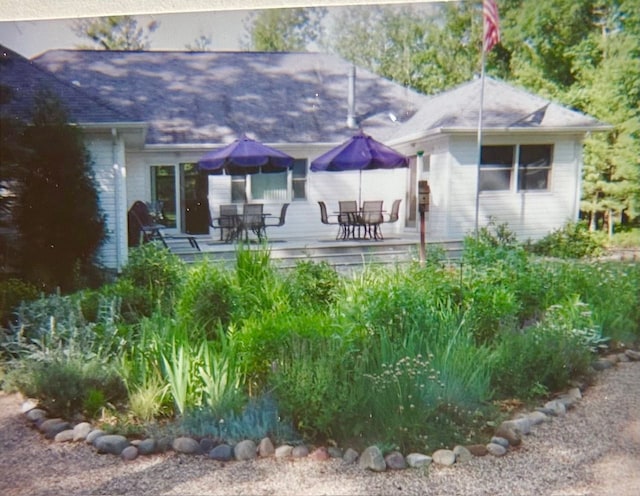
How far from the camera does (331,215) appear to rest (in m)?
2.84

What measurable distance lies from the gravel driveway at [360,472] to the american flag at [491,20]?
Result: 1.68 m

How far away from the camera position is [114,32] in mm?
2521

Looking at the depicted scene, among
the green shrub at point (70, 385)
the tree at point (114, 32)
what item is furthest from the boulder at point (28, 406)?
the tree at point (114, 32)

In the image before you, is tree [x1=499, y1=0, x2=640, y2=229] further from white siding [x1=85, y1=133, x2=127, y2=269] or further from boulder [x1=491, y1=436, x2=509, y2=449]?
white siding [x1=85, y1=133, x2=127, y2=269]

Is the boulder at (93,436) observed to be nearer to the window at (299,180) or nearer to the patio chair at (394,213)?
the window at (299,180)

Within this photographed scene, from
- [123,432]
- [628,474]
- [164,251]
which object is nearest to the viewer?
[628,474]

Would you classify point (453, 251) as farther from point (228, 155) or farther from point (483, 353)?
point (228, 155)

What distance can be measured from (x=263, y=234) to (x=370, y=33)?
3.84 feet

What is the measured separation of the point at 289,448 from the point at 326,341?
57cm

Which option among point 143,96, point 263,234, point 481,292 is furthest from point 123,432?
point 481,292

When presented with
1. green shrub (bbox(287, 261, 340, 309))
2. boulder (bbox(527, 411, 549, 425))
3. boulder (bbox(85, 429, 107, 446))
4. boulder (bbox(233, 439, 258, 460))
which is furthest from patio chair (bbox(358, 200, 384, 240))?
boulder (bbox(85, 429, 107, 446))

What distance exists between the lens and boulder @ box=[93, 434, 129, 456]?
212 centimetres

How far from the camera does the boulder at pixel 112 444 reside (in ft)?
6.97

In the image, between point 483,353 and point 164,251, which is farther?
point 164,251
